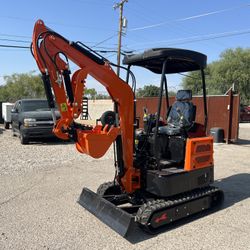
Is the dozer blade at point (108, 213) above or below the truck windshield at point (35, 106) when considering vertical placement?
below

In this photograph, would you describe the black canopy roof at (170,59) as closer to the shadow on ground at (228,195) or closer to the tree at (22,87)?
the shadow on ground at (228,195)

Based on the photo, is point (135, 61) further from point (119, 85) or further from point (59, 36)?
point (59, 36)

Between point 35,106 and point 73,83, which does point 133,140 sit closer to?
point 73,83

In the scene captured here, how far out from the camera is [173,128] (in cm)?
599

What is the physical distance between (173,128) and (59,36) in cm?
235

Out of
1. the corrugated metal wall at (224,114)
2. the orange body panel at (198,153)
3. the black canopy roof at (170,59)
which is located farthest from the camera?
the corrugated metal wall at (224,114)

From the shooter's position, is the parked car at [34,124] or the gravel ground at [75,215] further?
the parked car at [34,124]

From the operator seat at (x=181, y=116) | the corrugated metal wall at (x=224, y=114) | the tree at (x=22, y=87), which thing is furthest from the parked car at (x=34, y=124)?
the tree at (x=22, y=87)

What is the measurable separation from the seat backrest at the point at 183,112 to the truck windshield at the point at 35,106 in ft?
30.9

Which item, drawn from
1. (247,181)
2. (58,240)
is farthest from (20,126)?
(58,240)

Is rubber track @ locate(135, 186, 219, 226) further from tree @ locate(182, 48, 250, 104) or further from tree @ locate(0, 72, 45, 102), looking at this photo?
tree @ locate(0, 72, 45, 102)

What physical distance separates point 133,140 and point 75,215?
1.52 m

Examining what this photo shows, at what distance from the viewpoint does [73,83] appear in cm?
532

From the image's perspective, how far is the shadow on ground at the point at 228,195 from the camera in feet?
16.3
